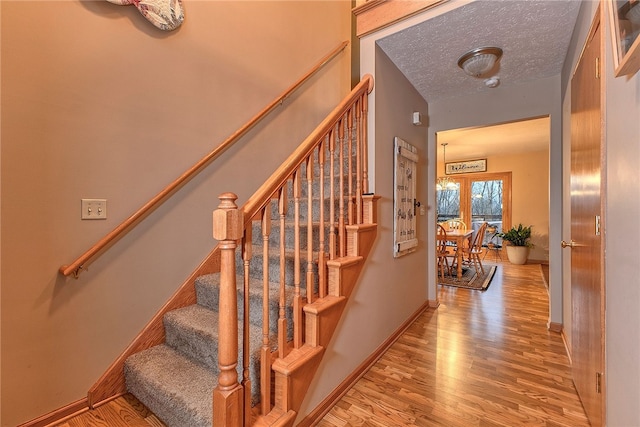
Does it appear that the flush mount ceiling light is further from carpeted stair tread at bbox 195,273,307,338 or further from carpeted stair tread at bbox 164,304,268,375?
carpeted stair tread at bbox 164,304,268,375

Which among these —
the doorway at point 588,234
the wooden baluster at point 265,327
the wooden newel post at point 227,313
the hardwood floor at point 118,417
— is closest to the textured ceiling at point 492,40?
the doorway at point 588,234

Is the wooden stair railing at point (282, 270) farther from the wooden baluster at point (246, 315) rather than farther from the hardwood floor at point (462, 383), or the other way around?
the hardwood floor at point (462, 383)

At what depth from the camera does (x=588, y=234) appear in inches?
57.5

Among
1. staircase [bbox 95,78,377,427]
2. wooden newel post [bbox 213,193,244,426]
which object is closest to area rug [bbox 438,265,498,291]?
staircase [bbox 95,78,377,427]

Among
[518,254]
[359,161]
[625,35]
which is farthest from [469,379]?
[518,254]

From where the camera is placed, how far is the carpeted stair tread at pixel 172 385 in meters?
1.25

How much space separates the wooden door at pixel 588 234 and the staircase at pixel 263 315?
3.79 ft

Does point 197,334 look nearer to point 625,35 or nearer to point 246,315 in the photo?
point 246,315

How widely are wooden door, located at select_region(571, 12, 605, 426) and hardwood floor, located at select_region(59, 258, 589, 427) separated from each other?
240 millimetres

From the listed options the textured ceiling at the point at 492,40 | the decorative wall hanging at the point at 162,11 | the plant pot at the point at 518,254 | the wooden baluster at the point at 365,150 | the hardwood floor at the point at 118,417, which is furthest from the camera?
the plant pot at the point at 518,254

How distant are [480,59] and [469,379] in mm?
2465

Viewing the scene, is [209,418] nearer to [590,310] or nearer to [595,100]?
[590,310]

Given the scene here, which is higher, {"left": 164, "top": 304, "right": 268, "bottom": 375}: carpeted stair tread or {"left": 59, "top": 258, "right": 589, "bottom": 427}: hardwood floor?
{"left": 164, "top": 304, "right": 268, "bottom": 375}: carpeted stair tread

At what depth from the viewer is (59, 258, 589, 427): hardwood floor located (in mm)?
1554
